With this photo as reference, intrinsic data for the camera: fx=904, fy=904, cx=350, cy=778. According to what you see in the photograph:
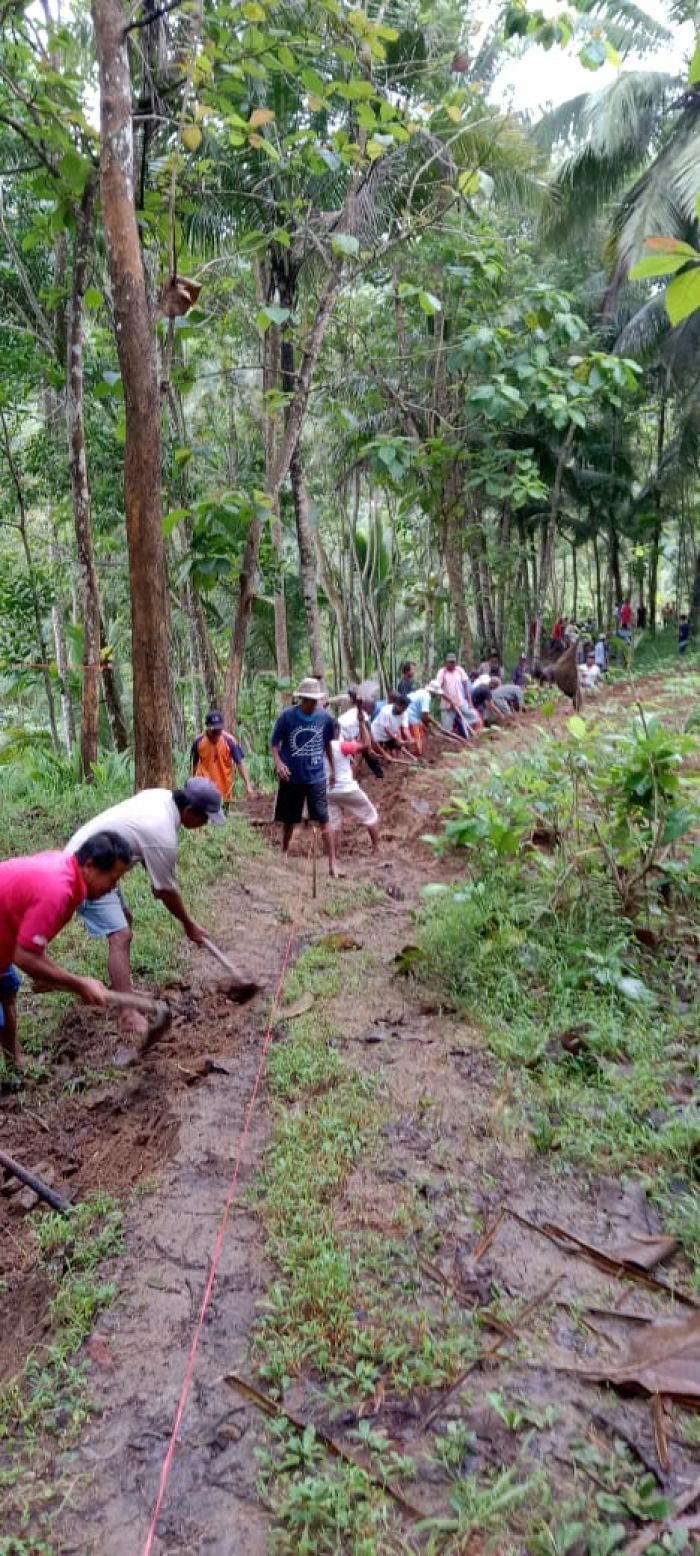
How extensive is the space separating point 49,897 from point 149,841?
999 millimetres

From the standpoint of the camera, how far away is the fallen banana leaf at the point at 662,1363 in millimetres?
2354

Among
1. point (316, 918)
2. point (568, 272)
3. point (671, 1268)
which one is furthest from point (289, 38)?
point (568, 272)

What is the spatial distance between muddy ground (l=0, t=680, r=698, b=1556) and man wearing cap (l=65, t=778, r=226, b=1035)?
465 millimetres

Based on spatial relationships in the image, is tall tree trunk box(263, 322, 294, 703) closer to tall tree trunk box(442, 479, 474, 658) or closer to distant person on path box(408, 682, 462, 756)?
distant person on path box(408, 682, 462, 756)

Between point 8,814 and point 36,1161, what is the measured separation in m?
5.03

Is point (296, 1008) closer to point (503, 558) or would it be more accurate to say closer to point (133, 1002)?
point (133, 1002)

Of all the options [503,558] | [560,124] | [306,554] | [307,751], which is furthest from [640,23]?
[307,751]

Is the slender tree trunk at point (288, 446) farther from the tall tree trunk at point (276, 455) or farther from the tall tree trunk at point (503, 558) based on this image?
the tall tree trunk at point (503, 558)

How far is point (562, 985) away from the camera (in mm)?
4469

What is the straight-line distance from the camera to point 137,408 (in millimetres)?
5703

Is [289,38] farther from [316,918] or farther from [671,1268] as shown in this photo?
[671,1268]

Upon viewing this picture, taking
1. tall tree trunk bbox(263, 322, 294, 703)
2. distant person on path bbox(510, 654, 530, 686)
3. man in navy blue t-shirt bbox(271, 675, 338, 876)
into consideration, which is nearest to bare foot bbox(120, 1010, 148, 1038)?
man in navy blue t-shirt bbox(271, 675, 338, 876)

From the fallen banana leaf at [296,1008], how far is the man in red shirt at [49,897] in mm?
Answer: 1268

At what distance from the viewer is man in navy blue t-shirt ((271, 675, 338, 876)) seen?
727cm
